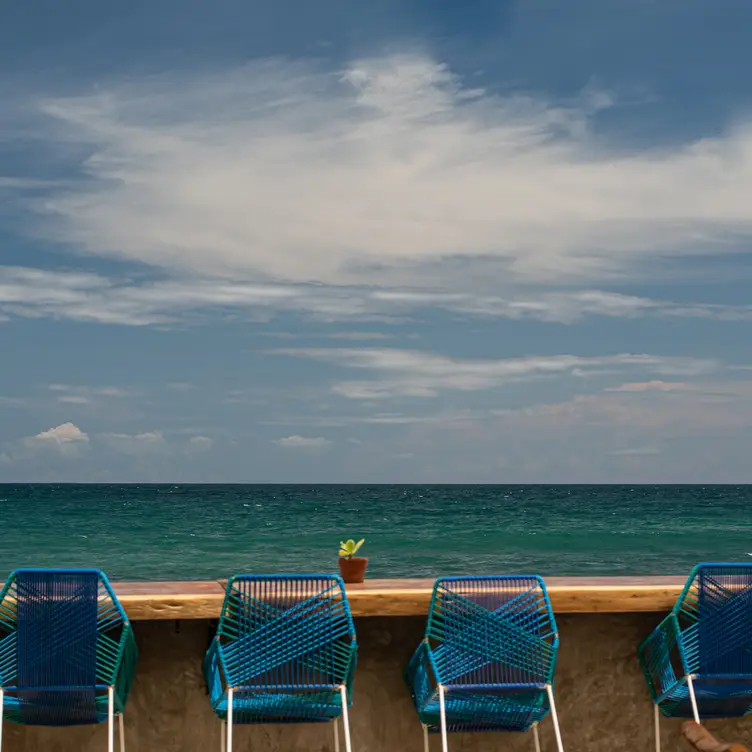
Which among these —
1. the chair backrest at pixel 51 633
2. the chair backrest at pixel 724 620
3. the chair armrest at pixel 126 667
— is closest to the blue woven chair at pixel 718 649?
the chair backrest at pixel 724 620

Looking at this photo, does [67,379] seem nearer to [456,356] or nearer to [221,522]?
[221,522]

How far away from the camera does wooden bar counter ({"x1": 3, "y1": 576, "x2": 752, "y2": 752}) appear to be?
15.5 feet

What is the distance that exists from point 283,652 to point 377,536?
1146 inches

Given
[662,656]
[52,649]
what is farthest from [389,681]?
[52,649]

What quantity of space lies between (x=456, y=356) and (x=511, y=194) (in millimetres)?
18859

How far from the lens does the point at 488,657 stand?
447 cm

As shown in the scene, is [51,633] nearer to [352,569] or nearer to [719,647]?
[352,569]

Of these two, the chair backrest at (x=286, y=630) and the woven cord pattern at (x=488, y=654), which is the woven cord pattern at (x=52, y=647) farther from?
the woven cord pattern at (x=488, y=654)

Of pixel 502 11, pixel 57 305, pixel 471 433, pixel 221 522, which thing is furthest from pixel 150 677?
pixel 57 305

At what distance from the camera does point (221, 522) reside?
38.5 meters

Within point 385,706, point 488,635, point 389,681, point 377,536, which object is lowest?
point 385,706

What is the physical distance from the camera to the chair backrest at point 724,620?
14.8 ft

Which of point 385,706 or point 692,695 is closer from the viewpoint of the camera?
point 692,695

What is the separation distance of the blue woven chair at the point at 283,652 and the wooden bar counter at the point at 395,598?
16 cm
